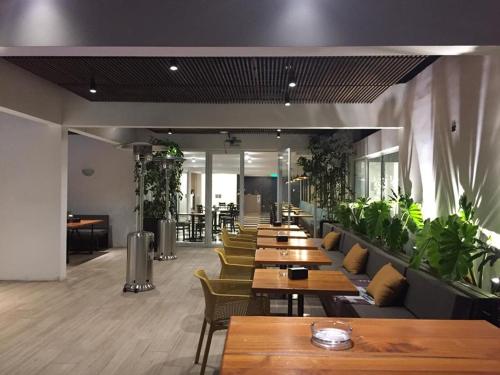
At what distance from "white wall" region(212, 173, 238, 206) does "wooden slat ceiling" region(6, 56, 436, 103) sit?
5.01 m

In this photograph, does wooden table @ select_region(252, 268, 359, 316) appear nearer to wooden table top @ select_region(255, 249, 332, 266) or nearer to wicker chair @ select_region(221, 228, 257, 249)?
wooden table top @ select_region(255, 249, 332, 266)

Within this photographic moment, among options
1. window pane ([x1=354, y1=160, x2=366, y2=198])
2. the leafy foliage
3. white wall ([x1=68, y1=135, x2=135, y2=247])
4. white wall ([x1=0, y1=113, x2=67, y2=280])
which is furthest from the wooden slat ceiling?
white wall ([x1=68, y1=135, x2=135, y2=247])

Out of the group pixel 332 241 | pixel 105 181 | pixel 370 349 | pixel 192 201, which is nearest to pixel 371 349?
pixel 370 349

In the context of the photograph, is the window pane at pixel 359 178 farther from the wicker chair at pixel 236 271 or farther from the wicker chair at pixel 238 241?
the wicker chair at pixel 236 271

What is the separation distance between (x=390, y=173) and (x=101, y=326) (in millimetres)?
5138

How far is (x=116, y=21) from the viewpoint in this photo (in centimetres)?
319

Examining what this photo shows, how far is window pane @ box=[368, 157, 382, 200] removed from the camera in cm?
830

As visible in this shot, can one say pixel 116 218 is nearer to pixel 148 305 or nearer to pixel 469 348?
pixel 148 305

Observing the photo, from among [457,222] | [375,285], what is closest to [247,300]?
[375,285]

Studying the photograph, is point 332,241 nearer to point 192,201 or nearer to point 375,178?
point 375,178

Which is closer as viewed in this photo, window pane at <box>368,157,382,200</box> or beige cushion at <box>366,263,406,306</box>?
beige cushion at <box>366,263,406,306</box>

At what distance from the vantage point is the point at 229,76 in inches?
217

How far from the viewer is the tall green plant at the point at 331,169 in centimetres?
1025

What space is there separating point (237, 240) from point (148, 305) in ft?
7.31
